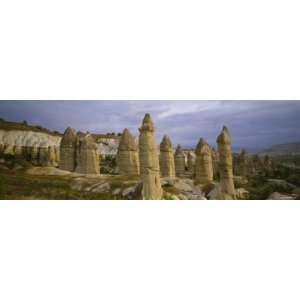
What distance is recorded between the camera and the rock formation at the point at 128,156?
8227 mm

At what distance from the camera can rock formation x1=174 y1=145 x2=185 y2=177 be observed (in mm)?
8125

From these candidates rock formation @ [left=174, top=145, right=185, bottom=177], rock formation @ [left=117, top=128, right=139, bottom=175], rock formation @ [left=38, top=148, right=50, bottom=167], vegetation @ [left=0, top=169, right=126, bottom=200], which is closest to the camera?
vegetation @ [left=0, top=169, right=126, bottom=200]

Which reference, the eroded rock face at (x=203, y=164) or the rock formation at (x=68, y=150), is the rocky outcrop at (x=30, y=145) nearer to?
the rock formation at (x=68, y=150)

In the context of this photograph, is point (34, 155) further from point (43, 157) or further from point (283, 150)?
point (283, 150)

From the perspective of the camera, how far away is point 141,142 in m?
8.24

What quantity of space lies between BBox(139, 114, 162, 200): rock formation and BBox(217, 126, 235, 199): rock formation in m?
1.42

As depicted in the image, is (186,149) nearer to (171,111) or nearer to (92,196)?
(171,111)

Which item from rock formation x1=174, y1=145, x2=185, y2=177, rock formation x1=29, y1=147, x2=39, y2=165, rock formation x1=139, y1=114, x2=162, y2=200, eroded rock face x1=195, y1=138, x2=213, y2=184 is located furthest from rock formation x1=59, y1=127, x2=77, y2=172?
eroded rock face x1=195, y1=138, x2=213, y2=184

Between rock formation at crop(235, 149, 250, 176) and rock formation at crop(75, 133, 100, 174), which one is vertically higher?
rock formation at crop(75, 133, 100, 174)

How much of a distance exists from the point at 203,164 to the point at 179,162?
25.8 inches

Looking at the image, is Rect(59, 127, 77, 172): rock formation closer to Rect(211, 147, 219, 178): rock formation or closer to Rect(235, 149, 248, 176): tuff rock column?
Rect(211, 147, 219, 178): rock formation

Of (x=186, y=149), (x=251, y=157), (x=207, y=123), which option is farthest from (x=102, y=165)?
(x=251, y=157)

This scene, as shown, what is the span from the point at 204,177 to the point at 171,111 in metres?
1.74
